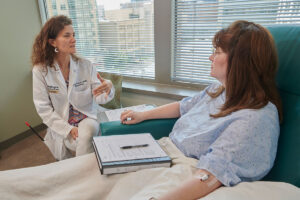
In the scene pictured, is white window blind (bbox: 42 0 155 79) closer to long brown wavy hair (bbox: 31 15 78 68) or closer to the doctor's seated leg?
long brown wavy hair (bbox: 31 15 78 68)

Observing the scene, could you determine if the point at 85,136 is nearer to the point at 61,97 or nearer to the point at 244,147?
the point at 61,97

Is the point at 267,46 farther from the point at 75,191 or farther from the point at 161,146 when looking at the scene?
the point at 75,191

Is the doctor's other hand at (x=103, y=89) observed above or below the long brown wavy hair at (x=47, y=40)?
below

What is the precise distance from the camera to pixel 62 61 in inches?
66.7

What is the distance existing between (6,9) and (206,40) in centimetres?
190

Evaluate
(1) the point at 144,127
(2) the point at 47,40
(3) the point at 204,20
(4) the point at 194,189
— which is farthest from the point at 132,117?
(3) the point at 204,20

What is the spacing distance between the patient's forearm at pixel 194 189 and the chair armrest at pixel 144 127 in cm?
54

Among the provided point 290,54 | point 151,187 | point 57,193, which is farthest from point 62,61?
point 290,54

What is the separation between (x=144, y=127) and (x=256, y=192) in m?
0.68

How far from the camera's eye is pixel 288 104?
1.00 metres

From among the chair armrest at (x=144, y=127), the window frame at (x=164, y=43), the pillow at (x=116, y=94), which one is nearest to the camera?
the chair armrest at (x=144, y=127)

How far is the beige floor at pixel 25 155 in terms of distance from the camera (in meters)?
2.07

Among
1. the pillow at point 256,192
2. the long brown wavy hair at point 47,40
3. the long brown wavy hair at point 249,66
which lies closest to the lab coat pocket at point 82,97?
the long brown wavy hair at point 47,40

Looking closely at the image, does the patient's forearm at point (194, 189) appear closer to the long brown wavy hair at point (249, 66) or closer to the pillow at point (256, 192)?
the pillow at point (256, 192)
